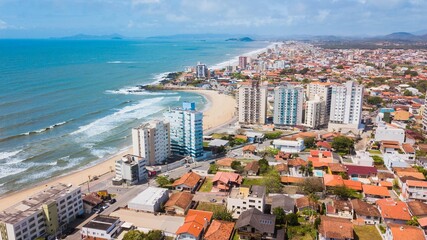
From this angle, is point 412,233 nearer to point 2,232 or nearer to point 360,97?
point 2,232

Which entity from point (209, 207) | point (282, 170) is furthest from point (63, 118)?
point (282, 170)

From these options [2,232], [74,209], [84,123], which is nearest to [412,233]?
[74,209]

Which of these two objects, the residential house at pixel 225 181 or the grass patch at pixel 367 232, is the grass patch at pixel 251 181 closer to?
the residential house at pixel 225 181

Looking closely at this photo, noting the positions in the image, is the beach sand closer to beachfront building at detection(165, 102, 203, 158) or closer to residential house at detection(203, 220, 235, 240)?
beachfront building at detection(165, 102, 203, 158)

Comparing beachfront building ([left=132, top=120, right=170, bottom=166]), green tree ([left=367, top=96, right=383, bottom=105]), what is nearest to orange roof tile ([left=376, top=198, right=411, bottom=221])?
beachfront building ([left=132, top=120, right=170, bottom=166])

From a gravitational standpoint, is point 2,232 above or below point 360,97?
below

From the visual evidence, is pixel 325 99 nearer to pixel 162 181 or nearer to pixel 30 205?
pixel 162 181
